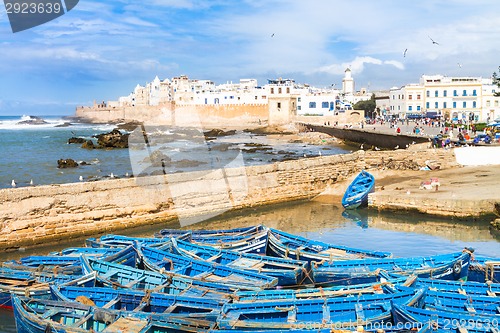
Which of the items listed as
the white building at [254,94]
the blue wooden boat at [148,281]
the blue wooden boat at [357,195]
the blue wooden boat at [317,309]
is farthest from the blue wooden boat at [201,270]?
the white building at [254,94]

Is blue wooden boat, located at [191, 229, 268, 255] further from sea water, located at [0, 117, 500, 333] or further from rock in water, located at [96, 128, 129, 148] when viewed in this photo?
rock in water, located at [96, 128, 129, 148]

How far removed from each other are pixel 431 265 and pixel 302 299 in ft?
13.7

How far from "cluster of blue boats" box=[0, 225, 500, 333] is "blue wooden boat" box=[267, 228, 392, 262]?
0.09ft

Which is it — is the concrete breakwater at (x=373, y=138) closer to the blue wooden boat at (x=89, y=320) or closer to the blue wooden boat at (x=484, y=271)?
the blue wooden boat at (x=484, y=271)

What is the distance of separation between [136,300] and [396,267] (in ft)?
19.6

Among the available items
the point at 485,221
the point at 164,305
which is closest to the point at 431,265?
the point at 164,305

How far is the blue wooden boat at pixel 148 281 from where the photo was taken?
11331 mm

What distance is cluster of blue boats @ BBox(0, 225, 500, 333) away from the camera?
9.28 meters

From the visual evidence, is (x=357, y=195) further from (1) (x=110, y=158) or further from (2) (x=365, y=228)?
(1) (x=110, y=158)

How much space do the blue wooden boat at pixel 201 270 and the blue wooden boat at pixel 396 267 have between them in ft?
4.93

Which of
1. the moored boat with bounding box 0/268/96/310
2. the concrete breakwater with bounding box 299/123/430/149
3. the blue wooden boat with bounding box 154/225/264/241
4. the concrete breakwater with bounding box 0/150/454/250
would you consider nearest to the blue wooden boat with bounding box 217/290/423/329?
the moored boat with bounding box 0/268/96/310

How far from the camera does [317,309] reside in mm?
10047

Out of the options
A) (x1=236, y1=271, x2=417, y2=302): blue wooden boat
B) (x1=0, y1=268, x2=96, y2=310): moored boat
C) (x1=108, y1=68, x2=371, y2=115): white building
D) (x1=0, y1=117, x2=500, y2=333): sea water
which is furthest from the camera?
(x1=108, y1=68, x2=371, y2=115): white building

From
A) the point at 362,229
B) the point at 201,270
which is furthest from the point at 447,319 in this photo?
the point at 362,229
